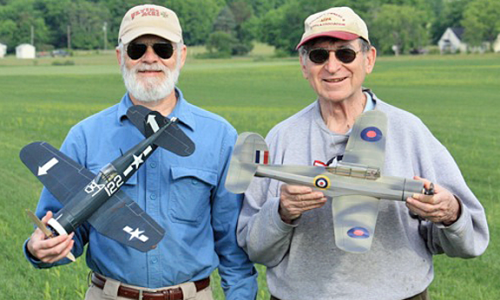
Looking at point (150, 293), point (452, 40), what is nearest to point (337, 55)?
point (150, 293)

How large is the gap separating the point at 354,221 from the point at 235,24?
5454 inches

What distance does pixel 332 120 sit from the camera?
3949mm

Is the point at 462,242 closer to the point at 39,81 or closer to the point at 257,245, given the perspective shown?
the point at 257,245

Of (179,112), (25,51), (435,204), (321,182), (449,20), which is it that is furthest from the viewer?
(449,20)

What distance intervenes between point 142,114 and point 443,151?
170cm

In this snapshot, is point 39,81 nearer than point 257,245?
No

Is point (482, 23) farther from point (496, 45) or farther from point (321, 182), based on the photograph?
point (321, 182)

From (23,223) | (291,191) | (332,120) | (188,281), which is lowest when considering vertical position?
(23,223)

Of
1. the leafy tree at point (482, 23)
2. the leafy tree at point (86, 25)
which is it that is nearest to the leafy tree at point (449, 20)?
the leafy tree at point (482, 23)

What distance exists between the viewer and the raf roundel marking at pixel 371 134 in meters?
3.74

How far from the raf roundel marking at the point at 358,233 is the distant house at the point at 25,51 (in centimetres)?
11358

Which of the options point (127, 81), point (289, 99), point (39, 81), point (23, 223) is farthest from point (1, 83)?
point (127, 81)

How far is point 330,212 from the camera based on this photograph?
3.86 m

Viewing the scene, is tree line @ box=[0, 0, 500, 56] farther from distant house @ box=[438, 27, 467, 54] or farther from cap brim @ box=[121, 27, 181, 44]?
cap brim @ box=[121, 27, 181, 44]
